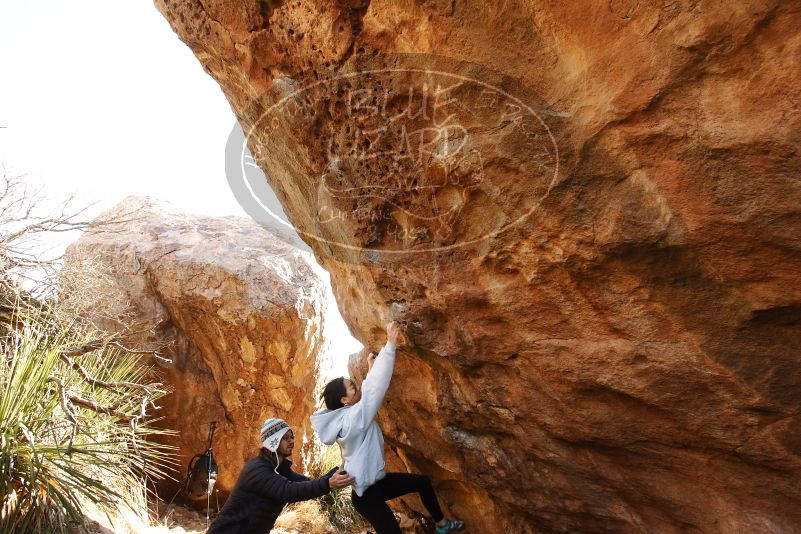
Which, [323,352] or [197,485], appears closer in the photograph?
[197,485]

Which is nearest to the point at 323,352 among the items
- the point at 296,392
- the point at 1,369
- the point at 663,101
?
the point at 296,392

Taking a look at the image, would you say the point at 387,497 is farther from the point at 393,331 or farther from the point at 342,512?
the point at 342,512

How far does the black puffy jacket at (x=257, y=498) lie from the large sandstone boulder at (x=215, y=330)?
4.62 meters

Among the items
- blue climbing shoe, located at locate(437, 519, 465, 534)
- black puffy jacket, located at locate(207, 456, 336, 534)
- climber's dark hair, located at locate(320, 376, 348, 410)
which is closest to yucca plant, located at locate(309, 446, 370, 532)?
blue climbing shoe, located at locate(437, 519, 465, 534)

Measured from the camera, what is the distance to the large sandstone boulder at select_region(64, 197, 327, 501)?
8547 mm

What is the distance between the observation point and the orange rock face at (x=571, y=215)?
251 centimetres

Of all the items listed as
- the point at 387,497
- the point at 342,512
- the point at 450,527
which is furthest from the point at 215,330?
the point at 450,527

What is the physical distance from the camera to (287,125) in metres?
3.82

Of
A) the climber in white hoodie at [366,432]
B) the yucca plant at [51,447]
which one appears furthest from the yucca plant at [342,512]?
the climber in white hoodie at [366,432]

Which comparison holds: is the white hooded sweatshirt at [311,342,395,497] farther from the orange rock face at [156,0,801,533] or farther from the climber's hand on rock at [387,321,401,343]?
the orange rock face at [156,0,801,533]

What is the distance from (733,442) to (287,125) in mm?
2849

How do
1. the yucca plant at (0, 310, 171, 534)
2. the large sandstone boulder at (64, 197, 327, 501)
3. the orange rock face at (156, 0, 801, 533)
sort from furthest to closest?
the large sandstone boulder at (64, 197, 327, 501), the yucca plant at (0, 310, 171, 534), the orange rock face at (156, 0, 801, 533)

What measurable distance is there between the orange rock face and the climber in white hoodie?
334 mm

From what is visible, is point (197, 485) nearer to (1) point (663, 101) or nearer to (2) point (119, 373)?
(2) point (119, 373)
